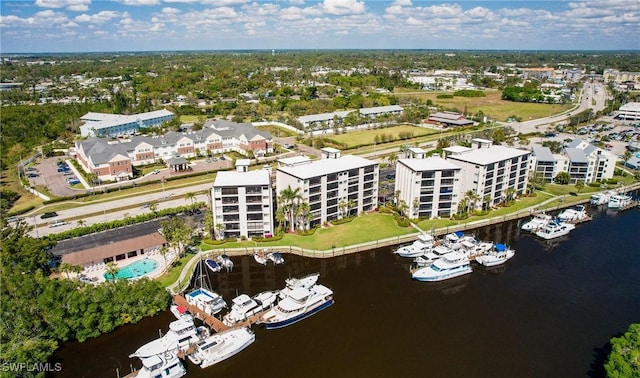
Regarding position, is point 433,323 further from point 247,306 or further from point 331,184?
point 331,184

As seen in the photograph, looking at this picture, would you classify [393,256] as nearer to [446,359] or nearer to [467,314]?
[467,314]

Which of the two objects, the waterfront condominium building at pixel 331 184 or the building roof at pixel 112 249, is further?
the waterfront condominium building at pixel 331 184

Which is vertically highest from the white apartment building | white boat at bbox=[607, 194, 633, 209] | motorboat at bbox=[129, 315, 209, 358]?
the white apartment building

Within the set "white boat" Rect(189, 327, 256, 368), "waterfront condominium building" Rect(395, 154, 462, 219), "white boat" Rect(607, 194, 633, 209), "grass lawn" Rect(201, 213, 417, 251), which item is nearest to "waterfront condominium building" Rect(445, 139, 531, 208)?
"waterfront condominium building" Rect(395, 154, 462, 219)

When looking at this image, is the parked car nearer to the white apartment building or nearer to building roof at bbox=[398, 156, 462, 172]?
building roof at bbox=[398, 156, 462, 172]

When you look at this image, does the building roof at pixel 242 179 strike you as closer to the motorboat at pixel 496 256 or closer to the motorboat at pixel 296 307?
the motorboat at pixel 296 307

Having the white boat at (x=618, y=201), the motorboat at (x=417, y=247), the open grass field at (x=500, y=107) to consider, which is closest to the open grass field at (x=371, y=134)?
the open grass field at (x=500, y=107)
